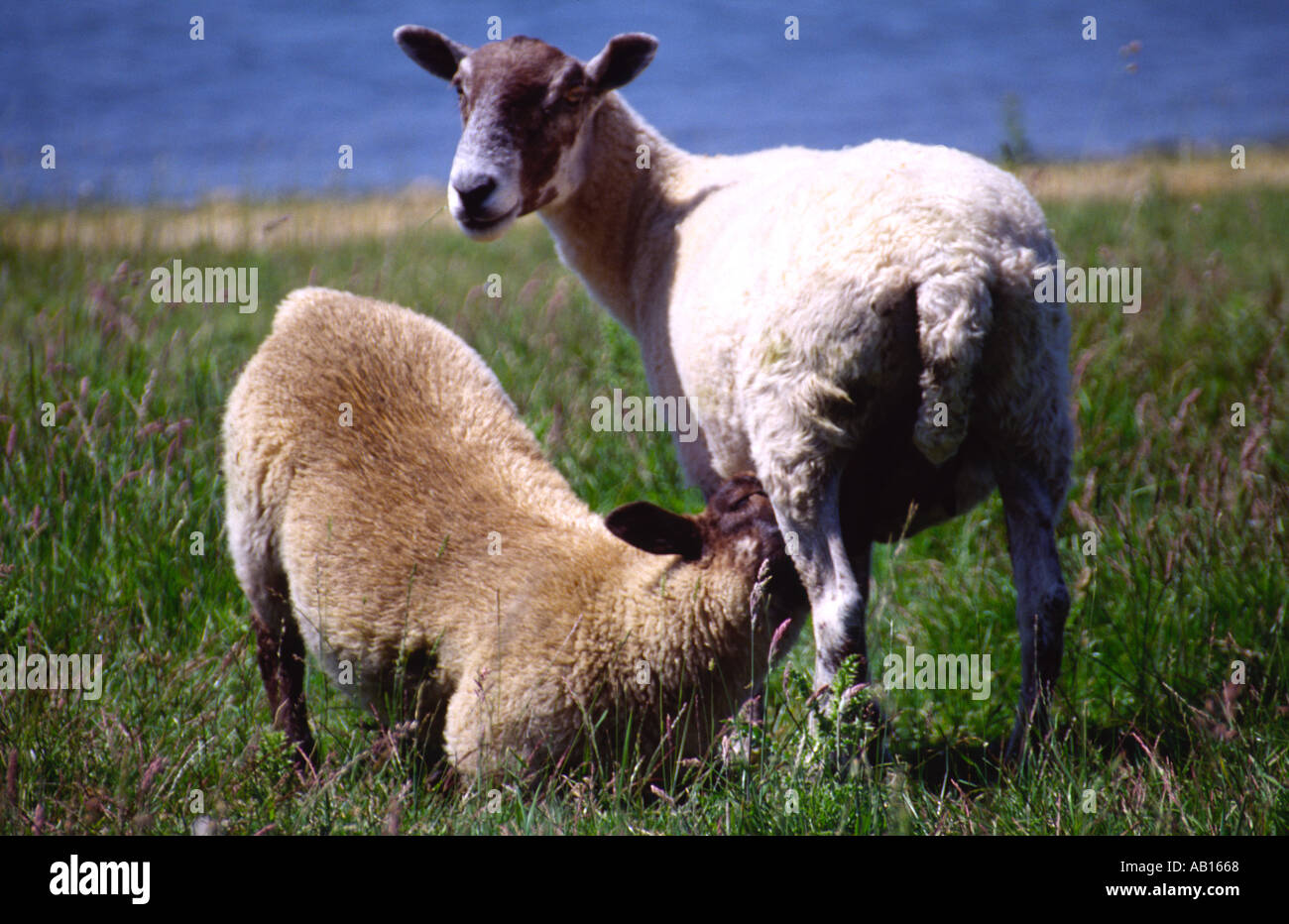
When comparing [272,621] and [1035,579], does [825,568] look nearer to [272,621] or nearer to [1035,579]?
[1035,579]

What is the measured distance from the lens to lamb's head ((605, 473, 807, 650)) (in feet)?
10.0

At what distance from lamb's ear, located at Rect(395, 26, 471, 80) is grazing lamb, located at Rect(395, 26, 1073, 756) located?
780 millimetres

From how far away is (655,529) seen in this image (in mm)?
3080

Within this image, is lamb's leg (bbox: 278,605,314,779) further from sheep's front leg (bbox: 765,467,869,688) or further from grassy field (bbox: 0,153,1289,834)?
sheep's front leg (bbox: 765,467,869,688)

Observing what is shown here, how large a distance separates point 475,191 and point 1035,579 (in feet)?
7.34

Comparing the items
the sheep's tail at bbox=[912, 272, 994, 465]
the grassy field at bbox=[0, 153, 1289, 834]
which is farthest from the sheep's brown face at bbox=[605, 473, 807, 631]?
the sheep's tail at bbox=[912, 272, 994, 465]

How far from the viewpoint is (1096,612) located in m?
4.01

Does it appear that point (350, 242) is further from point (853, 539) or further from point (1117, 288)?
point (853, 539)

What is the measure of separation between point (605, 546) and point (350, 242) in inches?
301

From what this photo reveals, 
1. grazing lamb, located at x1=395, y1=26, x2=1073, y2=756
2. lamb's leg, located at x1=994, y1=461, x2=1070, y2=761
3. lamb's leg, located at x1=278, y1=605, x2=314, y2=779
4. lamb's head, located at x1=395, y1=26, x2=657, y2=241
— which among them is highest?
lamb's head, located at x1=395, y1=26, x2=657, y2=241

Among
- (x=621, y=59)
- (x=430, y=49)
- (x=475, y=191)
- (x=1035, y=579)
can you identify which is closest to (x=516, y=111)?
(x=475, y=191)

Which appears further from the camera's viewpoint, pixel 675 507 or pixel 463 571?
pixel 675 507

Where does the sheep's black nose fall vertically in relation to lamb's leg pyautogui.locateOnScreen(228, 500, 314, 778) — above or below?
above
